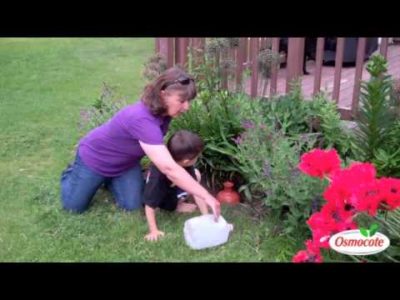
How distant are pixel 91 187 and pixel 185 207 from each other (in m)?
0.66

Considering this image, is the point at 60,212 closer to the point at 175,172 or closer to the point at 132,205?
the point at 132,205

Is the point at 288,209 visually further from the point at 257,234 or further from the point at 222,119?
the point at 222,119

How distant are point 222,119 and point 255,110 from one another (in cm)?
26

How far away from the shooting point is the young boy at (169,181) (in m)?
3.68

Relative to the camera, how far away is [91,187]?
157 inches

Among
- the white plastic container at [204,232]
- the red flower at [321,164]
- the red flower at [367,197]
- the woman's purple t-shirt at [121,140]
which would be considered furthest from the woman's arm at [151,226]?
the red flower at [367,197]

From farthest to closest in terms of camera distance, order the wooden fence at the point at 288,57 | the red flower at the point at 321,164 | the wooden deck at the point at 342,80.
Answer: the wooden deck at the point at 342,80
the wooden fence at the point at 288,57
the red flower at the point at 321,164

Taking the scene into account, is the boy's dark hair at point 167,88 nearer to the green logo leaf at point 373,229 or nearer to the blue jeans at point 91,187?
the blue jeans at point 91,187

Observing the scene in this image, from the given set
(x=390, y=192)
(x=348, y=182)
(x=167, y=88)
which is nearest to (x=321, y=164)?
(x=348, y=182)

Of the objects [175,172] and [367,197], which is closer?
[367,197]

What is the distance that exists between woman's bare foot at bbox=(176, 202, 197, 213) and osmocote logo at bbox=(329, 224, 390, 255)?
1.56 meters

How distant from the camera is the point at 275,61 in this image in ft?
15.3

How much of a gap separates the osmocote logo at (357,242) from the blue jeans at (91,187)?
176cm
